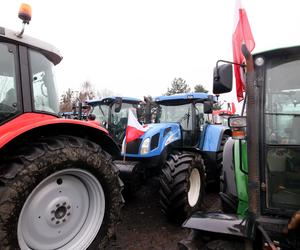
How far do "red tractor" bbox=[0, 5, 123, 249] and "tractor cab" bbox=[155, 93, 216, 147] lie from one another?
2.88 meters

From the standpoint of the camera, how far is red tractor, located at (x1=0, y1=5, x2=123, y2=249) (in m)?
2.26

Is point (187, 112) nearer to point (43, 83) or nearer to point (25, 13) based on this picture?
point (43, 83)

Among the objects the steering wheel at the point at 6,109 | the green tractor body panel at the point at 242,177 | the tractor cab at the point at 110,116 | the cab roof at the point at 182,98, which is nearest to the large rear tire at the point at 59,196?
the steering wheel at the point at 6,109

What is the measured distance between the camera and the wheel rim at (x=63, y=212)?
7.91ft

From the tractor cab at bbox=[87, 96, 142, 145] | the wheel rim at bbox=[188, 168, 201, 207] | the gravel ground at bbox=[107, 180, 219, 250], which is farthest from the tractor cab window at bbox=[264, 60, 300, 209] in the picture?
the tractor cab at bbox=[87, 96, 142, 145]

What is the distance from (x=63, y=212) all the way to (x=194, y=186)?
2.77m

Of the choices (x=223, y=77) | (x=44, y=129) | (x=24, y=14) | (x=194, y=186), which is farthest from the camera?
(x=194, y=186)

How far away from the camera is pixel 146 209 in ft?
16.6

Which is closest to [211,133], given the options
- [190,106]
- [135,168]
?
[190,106]

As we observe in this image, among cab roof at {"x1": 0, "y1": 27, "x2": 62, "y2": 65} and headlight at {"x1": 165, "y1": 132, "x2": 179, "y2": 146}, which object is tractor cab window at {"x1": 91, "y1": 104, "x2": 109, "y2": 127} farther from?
cab roof at {"x1": 0, "y1": 27, "x2": 62, "y2": 65}

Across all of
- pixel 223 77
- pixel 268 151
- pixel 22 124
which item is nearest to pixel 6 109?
pixel 22 124

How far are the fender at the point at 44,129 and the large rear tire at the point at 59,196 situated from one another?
11 cm

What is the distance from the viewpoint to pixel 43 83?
9.24 ft

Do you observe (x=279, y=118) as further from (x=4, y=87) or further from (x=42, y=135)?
(x=4, y=87)
